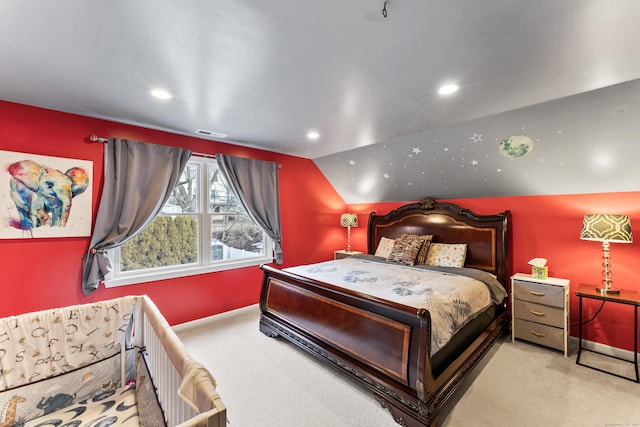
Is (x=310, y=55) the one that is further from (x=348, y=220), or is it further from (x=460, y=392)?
(x=348, y=220)

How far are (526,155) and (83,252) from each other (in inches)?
183

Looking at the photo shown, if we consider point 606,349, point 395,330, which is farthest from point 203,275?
point 606,349

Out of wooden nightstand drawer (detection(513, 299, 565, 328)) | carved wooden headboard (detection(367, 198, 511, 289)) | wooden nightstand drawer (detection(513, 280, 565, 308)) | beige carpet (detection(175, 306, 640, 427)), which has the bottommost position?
beige carpet (detection(175, 306, 640, 427))

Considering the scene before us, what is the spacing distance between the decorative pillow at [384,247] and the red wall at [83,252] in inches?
52.1

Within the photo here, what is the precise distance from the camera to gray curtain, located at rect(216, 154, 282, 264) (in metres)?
3.56

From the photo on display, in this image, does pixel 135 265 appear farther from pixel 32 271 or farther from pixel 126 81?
pixel 126 81

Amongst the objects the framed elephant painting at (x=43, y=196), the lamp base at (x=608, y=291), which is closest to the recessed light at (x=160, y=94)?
the framed elephant painting at (x=43, y=196)

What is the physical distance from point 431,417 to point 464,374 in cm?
62

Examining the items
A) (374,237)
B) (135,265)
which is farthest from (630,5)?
(135,265)

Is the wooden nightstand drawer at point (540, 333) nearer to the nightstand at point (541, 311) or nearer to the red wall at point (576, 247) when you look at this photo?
the nightstand at point (541, 311)

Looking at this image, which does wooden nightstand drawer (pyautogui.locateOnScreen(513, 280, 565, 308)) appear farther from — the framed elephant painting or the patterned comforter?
the framed elephant painting

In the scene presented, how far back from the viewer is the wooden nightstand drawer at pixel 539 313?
2.62 m

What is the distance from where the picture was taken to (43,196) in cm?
240

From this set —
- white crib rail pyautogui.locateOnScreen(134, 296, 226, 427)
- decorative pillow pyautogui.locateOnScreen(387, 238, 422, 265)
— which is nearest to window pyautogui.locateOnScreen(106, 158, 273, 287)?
white crib rail pyautogui.locateOnScreen(134, 296, 226, 427)
